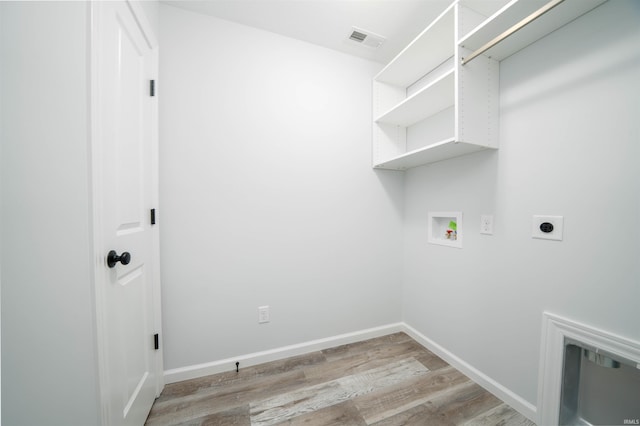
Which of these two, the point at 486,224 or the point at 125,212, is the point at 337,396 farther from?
the point at 125,212

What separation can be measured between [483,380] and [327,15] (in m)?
Answer: 2.69

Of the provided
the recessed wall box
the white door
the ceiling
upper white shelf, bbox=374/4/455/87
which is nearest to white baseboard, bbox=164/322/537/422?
the white door

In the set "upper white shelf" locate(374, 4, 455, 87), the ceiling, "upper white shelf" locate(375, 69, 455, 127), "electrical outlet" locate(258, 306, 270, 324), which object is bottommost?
"electrical outlet" locate(258, 306, 270, 324)

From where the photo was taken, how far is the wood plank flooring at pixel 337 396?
1210 mm

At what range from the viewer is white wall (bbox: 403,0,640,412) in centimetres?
92

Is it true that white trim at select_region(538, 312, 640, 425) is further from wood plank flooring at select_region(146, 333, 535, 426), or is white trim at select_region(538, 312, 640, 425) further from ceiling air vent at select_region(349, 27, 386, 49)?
ceiling air vent at select_region(349, 27, 386, 49)

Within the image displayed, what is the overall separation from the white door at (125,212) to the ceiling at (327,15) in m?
0.62

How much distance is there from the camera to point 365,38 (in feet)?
5.74

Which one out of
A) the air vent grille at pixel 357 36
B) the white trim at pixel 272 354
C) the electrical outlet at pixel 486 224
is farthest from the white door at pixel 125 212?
the electrical outlet at pixel 486 224

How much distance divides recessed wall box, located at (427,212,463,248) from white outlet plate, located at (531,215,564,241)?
431mm

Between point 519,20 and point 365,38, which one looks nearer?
point 519,20

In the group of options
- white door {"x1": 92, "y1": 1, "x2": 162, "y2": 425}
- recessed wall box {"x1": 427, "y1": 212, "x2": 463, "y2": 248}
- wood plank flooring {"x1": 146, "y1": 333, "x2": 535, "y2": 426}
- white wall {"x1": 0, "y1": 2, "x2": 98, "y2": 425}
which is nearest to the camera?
white wall {"x1": 0, "y1": 2, "x2": 98, "y2": 425}

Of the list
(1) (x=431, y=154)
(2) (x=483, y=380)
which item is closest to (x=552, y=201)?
(1) (x=431, y=154)

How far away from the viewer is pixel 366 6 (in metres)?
1.48
